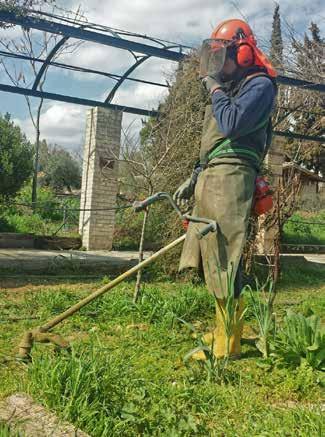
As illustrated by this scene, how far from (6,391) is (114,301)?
7.39 feet

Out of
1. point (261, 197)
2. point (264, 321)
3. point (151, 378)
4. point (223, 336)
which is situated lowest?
A: point (151, 378)

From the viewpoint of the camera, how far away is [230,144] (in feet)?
11.1

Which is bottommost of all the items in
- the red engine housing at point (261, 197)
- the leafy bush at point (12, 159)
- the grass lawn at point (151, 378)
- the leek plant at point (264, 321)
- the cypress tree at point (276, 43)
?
the grass lawn at point (151, 378)

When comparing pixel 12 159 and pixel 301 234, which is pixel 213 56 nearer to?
pixel 12 159

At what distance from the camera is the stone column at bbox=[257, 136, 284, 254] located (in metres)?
7.30

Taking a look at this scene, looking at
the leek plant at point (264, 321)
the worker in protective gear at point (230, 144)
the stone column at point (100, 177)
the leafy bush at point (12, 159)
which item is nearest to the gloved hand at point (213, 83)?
the worker in protective gear at point (230, 144)

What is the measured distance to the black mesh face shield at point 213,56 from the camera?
10.7 feet

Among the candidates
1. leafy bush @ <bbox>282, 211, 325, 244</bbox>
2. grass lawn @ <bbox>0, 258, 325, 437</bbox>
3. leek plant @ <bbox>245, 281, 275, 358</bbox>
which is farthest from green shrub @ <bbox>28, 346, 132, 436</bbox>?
leafy bush @ <bbox>282, 211, 325, 244</bbox>

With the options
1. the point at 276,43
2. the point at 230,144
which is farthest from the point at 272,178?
the point at 230,144

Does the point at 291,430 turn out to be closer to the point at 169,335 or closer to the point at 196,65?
the point at 169,335

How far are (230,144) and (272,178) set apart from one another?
4.82 metres

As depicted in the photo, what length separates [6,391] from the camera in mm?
2561

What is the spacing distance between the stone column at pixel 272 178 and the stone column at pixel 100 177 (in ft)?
9.11

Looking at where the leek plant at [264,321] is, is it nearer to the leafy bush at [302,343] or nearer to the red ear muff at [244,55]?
the leafy bush at [302,343]
